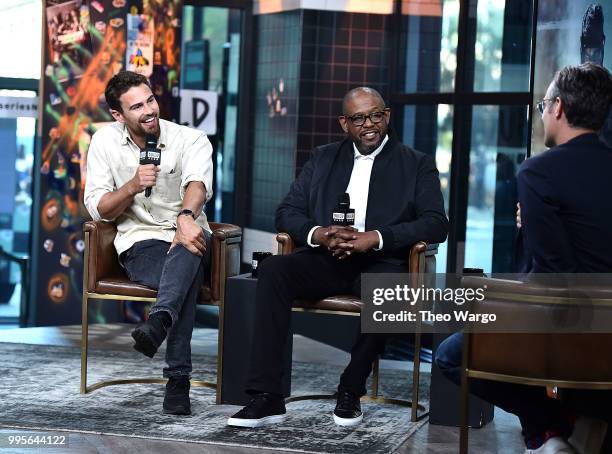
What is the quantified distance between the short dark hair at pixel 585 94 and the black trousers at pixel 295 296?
52.0 inches

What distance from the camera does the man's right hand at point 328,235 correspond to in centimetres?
433

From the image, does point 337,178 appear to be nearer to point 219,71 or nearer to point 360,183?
point 360,183

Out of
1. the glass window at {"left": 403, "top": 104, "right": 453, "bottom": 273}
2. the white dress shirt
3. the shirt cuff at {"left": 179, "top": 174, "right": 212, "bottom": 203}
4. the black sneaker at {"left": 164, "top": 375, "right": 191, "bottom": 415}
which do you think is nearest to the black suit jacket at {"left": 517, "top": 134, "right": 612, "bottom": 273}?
the white dress shirt

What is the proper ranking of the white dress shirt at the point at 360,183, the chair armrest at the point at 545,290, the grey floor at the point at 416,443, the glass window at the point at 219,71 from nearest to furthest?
the chair armrest at the point at 545,290, the grey floor at the point at 416,443, the white dress shirt at the point at 360,183, the glass window at the point at 219,71

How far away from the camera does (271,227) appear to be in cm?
662

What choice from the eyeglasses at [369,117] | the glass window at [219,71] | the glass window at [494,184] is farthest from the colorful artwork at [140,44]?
the eyeglasses at [369,117]

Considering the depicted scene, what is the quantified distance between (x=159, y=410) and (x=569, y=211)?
192 centimetres

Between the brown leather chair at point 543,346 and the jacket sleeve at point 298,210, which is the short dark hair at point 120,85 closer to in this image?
the jacket sleeve at point 298,210

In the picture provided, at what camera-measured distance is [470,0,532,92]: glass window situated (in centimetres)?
568

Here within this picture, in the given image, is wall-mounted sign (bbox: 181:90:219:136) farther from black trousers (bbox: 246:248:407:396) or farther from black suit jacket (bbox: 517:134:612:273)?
black suit jacket (bbox: 517:134:612:273)

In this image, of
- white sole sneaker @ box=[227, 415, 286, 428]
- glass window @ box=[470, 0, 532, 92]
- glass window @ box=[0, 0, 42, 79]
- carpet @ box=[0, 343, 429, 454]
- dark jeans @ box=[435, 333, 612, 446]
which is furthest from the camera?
glass window @ box=[0, 0, 42, 79]

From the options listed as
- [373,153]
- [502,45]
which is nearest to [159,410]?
[373,153]

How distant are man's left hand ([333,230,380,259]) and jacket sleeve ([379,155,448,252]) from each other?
4cm

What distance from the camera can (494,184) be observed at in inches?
231
